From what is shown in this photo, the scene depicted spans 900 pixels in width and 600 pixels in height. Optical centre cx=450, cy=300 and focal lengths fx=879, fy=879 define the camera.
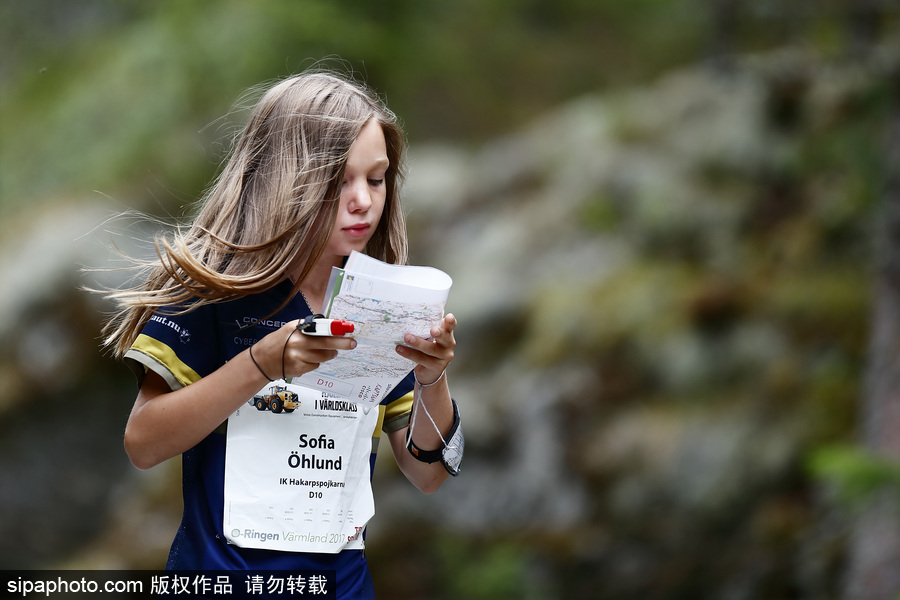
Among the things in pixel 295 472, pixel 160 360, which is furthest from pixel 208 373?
pixel 295 472

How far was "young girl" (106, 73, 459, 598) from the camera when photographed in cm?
152

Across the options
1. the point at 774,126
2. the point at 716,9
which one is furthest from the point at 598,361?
the point at 716,9

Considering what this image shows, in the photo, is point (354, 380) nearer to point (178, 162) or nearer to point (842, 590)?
point (842, 590)

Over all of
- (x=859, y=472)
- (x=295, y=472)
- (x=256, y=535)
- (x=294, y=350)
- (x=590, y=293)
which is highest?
(x=590, y=293)

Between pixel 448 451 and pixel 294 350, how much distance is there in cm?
49

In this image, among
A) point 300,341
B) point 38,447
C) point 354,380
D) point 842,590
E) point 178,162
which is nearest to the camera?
point 300,341

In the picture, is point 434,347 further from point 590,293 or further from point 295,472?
point 590,293

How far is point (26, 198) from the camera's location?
863 cm

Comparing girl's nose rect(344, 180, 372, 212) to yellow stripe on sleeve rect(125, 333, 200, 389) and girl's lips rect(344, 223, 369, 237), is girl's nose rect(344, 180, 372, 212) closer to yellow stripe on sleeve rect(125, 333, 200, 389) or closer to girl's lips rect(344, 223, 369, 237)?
girl's lips rect(344, 223, 369, 237)

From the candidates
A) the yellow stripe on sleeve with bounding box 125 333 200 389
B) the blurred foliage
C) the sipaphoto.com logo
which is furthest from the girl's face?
the blurred foliage

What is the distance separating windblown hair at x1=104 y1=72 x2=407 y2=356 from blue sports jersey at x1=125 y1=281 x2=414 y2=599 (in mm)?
51

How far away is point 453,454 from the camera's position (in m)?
1.82

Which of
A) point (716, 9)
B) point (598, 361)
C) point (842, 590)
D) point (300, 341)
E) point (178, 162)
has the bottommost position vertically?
point (842, 590)

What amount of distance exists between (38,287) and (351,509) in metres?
6.57
